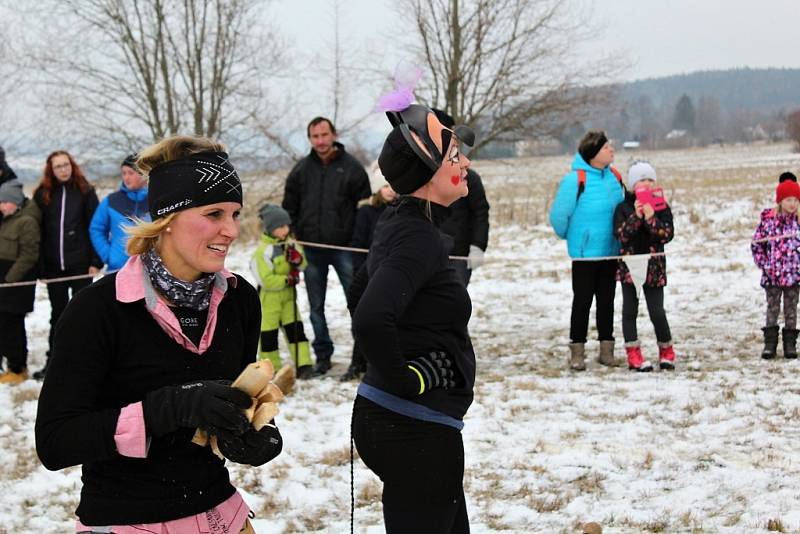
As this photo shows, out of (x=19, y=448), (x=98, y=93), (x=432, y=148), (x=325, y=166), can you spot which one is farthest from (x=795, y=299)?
(x=98, y=93)

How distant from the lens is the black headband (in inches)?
84.0

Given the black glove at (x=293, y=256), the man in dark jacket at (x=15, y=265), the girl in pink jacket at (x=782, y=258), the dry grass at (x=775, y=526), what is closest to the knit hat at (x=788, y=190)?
the girl in pink jacket at (x=782, y=258)

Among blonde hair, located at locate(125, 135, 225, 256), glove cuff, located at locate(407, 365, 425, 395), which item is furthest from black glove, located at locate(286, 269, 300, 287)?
blonde hair, located at locate(125, 135, 225, 256)

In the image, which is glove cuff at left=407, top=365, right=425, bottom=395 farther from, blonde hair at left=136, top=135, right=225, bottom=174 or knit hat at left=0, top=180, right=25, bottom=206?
knit hat at left=0, top=180, right=25, bottom=206

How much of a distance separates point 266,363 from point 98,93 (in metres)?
15.8

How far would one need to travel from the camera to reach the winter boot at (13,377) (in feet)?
24.9

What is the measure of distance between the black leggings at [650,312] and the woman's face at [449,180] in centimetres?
467

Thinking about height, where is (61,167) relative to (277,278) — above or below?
above

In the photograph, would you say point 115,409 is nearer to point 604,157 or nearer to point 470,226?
point 470,226

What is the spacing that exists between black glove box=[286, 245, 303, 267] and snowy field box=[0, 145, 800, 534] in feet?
3.61

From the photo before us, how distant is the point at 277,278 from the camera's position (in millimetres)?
7477

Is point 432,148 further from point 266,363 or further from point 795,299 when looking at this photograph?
point 795,299

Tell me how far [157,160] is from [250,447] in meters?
0.82

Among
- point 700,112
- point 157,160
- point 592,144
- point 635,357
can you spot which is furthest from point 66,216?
point 700,112
